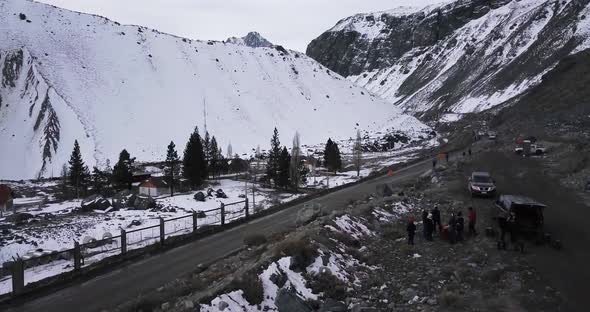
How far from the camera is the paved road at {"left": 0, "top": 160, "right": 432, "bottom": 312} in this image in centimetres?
1415

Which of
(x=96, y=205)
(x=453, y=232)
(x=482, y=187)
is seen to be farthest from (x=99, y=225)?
(x=482, y=187)

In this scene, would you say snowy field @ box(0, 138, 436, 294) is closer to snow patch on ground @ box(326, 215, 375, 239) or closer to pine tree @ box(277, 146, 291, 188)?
pine tree @ box(277, 146, 291, 188)

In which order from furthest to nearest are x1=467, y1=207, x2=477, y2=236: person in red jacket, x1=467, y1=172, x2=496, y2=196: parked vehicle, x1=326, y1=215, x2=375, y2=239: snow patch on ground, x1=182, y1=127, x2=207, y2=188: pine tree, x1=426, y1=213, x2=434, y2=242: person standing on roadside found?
x1=182, y1=127, x2=207, y2=188: pine tree, x1=467, y1=172, x2=496, y2=196: parked vehicle, x1=467, y1=207, x2=477, y2=236: person in red jacket, x1=426, y1=213, x2=434, y2=242: person standing on roadside, x1=326, y1=215, x2=375, y2=239: snow patch on ground

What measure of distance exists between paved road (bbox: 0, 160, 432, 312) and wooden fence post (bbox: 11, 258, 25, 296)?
0.54 metres

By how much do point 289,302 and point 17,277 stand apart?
32.9 feet

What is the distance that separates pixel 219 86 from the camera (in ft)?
322

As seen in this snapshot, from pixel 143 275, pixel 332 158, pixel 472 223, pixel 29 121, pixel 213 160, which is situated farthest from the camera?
pixel 29 121

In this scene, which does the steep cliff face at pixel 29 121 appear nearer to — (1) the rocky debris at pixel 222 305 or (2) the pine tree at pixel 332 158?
(2) the pine tree at pixel 332 158

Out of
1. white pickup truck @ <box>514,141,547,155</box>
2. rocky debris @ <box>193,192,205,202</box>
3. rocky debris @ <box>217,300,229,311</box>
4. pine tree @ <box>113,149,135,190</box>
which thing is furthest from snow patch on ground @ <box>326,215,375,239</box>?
white pickup truck @ <box>514,141,547,155</box>

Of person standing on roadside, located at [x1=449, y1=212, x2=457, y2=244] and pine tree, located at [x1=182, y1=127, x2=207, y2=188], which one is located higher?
pine tree, located at [x1=182, y1=127, x2=207, y2=188]

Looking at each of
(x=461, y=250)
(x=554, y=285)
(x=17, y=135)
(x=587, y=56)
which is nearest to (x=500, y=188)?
(x=461, y=250)

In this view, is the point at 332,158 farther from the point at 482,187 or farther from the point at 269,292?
the point at 269,292

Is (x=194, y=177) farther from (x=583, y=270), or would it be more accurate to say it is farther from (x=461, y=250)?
(x=583, y=270)

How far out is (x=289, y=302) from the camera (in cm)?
1142
